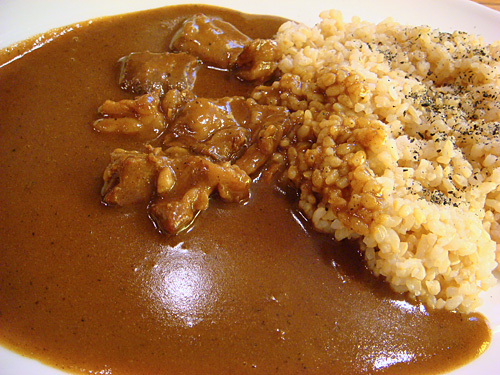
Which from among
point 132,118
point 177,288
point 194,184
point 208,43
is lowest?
point 177,288

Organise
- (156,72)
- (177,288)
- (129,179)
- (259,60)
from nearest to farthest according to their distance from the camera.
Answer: (177,288)
(129,179)
(156,72)
(259,60)

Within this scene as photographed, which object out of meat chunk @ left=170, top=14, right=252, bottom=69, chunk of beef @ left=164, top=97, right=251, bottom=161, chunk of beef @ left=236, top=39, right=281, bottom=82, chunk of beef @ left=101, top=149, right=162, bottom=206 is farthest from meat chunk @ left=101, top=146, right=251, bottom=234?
meat chunk @ left=170, top=14, right=252, bottom=69

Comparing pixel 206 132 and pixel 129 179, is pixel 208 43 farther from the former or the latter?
pixel 129 179

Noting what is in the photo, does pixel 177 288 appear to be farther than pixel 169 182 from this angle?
No

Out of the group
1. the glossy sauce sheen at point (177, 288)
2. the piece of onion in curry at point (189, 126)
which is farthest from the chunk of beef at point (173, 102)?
the glossy sauce sheen at point (177, 288)

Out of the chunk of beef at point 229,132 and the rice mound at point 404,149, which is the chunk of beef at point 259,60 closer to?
the rice mound at point 404,149

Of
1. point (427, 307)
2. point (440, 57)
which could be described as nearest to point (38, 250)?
point (427, 307)

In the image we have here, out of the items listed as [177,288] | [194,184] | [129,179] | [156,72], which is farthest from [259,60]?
[177,288]
